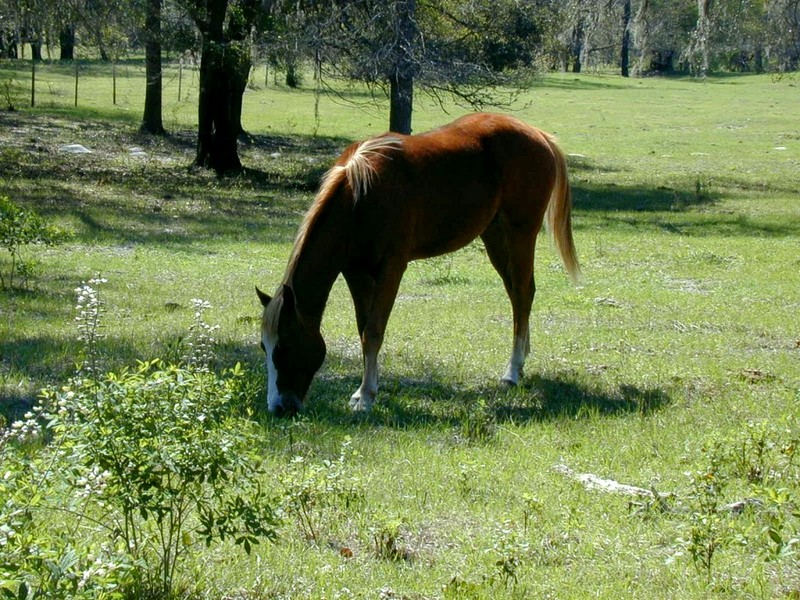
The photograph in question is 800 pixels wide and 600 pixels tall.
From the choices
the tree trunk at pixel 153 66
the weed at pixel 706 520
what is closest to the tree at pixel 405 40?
the tree trunk at pixel 153 66

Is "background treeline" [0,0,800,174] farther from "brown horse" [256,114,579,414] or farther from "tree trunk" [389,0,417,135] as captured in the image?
"brown horse" [256,114,579,414]

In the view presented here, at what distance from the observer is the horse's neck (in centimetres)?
706

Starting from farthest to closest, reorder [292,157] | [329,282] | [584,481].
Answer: [292,157]
[329,282]
[584,481]

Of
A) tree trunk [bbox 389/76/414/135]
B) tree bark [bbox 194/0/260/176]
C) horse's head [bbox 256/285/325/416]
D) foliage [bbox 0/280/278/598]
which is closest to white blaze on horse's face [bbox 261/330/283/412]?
horse's head [bbox 256/285/325/416]

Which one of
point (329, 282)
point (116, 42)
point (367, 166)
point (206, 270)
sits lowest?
point (206, 270)

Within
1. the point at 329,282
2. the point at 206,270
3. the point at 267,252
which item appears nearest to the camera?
the point at 329,282

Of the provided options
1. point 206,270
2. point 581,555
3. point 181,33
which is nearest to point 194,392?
point 581,555

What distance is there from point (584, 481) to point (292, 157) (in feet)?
74.0

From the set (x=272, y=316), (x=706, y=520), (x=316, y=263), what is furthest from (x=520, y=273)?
(x=706, y=520)

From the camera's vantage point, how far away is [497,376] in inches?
331

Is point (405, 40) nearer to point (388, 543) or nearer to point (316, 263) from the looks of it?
point (316, 263)

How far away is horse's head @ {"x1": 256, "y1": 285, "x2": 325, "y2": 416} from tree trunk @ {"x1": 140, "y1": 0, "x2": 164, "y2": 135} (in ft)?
54.3

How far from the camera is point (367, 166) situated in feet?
24.2

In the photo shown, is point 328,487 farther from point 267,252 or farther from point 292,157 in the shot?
point 292,157
